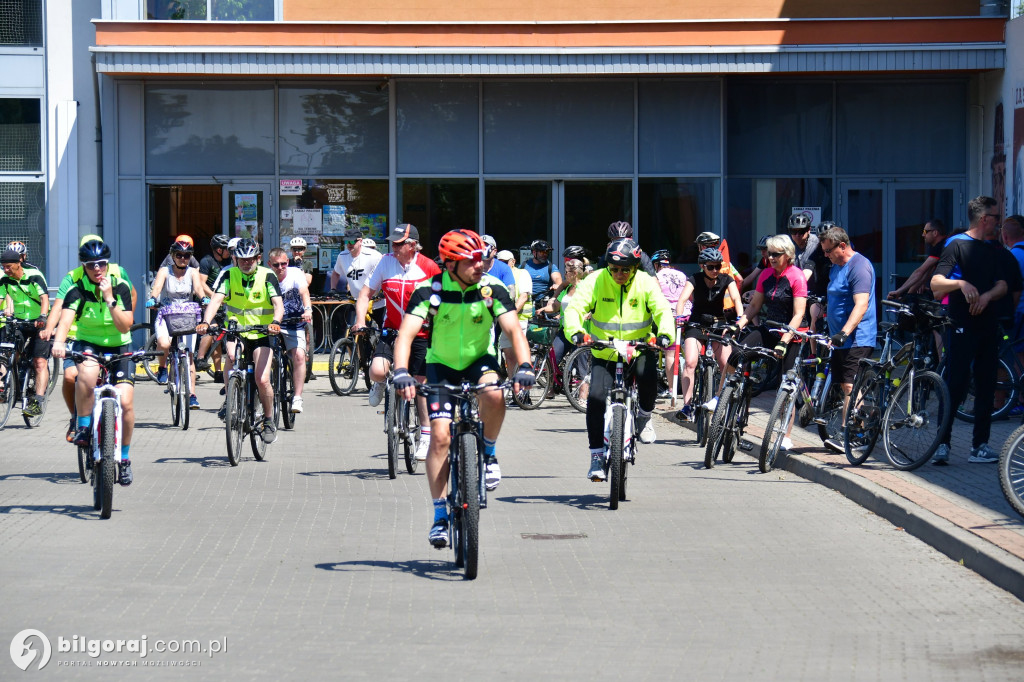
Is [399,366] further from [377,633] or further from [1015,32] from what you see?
[1015,32]

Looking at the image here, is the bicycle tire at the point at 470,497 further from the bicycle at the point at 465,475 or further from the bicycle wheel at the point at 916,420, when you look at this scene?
the bicycle wheel at the point at 916,420

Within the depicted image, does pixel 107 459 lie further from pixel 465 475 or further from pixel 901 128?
pixel 901 128

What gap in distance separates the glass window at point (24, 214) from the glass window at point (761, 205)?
11197mm

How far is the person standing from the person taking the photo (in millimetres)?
10281

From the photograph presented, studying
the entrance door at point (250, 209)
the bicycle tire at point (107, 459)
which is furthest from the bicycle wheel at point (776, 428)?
the entrance door at point (250, 209)

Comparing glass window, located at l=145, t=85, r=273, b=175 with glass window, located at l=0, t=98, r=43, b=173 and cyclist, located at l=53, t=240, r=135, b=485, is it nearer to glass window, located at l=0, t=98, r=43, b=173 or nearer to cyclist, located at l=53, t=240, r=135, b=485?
glass window, located at l=0, t=98, r=43, b=173

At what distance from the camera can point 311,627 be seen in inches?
236

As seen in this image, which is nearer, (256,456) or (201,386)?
(256,456)

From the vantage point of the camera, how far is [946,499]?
891cm

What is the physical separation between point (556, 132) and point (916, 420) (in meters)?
12.8

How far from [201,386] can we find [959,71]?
12.4 m

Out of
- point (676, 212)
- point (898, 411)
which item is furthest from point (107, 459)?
point (676, 212)

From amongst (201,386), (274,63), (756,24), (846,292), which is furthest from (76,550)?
(756,24)

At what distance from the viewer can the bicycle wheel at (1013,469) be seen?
8109mm
